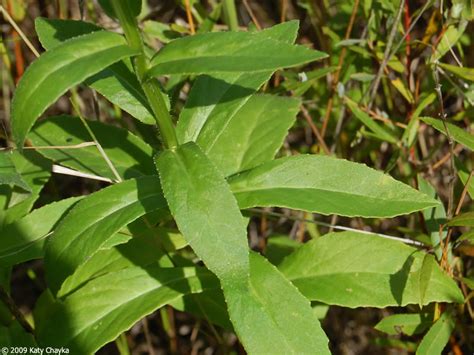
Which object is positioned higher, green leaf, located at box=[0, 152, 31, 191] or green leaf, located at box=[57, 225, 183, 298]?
green leaf, located at box=[0, 152, 31, 191]

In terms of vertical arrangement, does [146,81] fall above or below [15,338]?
above

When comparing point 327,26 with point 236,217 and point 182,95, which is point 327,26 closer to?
point 182,95

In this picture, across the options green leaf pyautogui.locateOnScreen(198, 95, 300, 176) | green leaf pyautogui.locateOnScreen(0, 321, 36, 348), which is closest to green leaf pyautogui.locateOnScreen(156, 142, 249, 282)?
green leaf pyautogui.locateOnScreen(198, 95, 300, 176)

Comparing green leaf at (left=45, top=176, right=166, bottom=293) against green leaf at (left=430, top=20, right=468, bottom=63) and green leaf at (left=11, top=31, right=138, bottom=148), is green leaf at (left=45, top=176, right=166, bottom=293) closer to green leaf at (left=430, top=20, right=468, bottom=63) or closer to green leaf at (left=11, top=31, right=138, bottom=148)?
green leaf at (left=11, top=31, right=138, bottom=148)

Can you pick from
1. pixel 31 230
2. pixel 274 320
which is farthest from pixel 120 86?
pixel 274 320

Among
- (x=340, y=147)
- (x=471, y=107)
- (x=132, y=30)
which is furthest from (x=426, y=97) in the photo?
(x=132, y=30)

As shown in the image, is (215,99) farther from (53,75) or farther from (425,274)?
(425,274)
